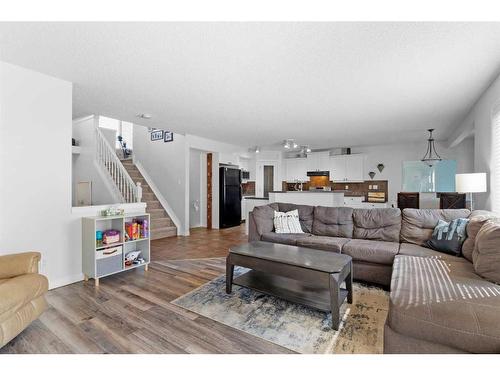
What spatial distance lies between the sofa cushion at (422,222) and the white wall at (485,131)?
0.43m

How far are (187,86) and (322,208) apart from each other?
265 centimetres

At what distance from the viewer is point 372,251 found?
2826 mm

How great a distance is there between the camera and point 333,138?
6113 millimetres

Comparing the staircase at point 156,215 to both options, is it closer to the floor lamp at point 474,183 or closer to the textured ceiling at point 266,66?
the textured ceiling at point 266,66

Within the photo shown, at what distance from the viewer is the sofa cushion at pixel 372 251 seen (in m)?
2.75

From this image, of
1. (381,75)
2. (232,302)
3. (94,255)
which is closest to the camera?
(232,302)

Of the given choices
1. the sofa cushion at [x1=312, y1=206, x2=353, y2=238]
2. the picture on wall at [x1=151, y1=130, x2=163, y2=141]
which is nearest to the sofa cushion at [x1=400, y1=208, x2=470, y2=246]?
the sofa cushion at [x1=312, y1=206, x2=353, y2=238]

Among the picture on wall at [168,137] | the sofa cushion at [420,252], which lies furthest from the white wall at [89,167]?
the sofa cushion at [420,252]

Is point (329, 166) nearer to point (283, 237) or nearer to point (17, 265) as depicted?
point (283, 237)

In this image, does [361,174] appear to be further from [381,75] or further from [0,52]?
[0,52]

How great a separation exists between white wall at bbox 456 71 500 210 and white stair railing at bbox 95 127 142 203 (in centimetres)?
570

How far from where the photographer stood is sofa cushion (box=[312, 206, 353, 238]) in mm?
3535

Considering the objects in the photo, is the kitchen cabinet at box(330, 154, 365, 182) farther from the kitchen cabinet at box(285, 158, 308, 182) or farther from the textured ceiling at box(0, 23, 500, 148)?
the textured ceiling at box(0, 23, 500, 148)
